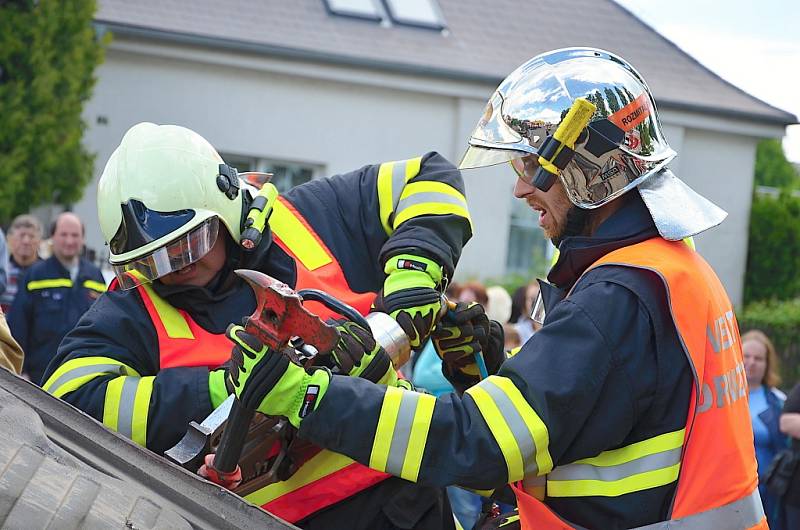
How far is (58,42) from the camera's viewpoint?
1230cm

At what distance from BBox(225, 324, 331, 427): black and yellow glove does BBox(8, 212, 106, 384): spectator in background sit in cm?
489

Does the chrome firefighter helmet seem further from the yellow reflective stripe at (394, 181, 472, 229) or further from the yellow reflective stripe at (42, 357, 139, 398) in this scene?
the yellow reflective stripe at (42, 357, 139, 398)

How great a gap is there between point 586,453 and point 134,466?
3.02 feet

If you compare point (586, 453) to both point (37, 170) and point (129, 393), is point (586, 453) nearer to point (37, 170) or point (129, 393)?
point (129, 393)

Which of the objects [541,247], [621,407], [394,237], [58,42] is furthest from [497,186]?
[621,407]

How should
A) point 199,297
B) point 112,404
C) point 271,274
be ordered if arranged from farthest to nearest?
point 271,274 < point 199,297 < point 112,404

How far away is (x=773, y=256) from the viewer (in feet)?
57.8

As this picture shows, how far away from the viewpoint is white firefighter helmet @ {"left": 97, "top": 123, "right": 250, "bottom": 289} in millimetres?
2943

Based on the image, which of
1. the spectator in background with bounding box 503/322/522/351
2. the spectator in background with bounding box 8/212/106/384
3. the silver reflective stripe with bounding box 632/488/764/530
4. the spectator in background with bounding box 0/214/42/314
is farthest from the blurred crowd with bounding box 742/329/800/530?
the spectator in background with bounding box 0/214/42/314

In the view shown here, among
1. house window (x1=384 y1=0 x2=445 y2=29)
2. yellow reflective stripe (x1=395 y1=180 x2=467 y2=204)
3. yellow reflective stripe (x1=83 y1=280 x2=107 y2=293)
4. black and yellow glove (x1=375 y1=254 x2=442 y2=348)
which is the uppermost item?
house window (x1=384 y1=0 x2=445 y2=29)

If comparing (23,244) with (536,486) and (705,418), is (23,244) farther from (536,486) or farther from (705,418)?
(705,418)

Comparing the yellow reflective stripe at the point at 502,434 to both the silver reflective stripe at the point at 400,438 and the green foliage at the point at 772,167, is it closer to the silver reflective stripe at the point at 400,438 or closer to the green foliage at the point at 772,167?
the silver reflective stripe at the point at 400,438

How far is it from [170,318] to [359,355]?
657 millimetres

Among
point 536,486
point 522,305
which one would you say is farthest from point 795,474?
point 536,486
